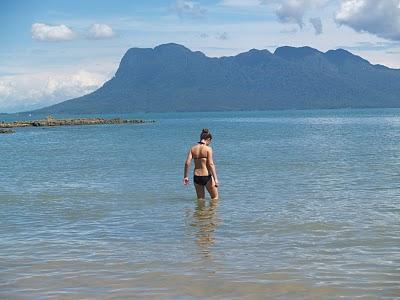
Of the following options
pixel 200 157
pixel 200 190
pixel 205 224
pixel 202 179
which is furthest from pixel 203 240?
pixel 200 190

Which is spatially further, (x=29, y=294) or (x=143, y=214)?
(x=143, y=214)

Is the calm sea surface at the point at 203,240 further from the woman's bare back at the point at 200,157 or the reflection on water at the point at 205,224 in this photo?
the woman's bare back at the point at 200,157

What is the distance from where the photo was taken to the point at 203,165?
612 inches

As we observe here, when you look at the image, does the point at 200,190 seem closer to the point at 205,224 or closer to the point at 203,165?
the point at 203,165

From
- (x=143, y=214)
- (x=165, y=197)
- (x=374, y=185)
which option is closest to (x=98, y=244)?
(x=143, y=214)

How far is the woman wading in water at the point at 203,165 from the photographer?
601 inches

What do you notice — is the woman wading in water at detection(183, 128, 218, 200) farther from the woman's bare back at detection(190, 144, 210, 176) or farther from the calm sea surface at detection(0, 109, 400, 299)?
the calm sea surface at detection(0, 109, 400, 299)

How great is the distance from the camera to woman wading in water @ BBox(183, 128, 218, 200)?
15258 millimetres

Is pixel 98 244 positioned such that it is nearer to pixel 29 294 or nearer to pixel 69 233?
pixel 69 233

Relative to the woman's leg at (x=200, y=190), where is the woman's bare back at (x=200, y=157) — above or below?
above

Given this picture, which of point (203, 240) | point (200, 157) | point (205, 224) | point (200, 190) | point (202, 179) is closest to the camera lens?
point (203, 240)

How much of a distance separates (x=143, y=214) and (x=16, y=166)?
68.8ft

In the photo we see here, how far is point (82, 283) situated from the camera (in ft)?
27.7

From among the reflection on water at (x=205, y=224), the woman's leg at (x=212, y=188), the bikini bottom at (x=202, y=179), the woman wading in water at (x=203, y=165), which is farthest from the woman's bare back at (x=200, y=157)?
the reflection on water at (x=205, y=224)
